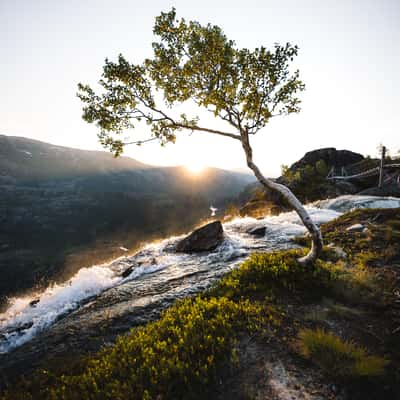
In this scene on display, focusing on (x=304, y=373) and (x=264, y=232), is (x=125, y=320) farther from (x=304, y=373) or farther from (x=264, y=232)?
(x=264, y=232)

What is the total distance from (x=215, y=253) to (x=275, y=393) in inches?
489

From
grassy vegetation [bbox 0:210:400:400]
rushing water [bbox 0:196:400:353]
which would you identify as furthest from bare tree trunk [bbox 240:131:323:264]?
rushing water [bbox 0:196:400:353]

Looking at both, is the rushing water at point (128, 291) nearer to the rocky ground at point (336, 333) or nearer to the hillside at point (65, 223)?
the rocky ground at point (336, 333)

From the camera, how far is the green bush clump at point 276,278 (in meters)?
7.57

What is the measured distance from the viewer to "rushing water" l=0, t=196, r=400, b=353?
8984 millimetres

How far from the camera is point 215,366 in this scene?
4.37m

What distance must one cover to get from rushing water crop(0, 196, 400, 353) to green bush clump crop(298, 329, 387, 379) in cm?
583

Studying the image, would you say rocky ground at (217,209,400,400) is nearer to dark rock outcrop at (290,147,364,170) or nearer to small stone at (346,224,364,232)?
small stone at (346,224,364,232)

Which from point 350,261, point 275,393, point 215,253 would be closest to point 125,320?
point 275,393

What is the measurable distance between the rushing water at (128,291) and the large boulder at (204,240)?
68 centimetres

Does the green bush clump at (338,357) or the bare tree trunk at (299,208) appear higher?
the bare tree trunk at (299,208)

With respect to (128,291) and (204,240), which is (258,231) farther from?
(128,291)

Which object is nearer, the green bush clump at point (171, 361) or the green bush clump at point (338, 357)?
the green bush clump at point (338, 357)

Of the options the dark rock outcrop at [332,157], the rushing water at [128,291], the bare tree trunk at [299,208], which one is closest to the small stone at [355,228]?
the rushing water at [128,291]
